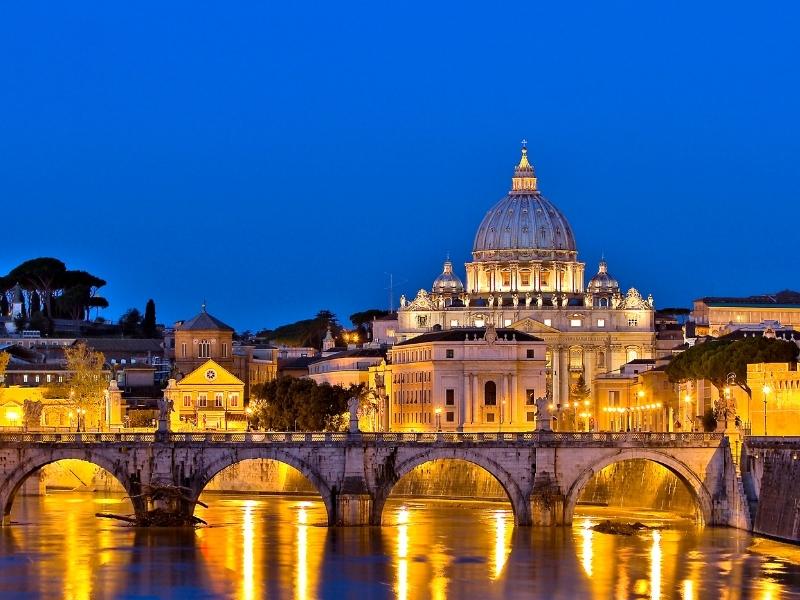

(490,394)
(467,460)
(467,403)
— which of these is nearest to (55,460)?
(467,460)

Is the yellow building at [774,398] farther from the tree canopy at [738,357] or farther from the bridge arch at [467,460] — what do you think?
the bridge arch at [467,460]

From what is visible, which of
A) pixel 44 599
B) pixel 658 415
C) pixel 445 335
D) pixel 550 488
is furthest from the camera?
pixel 445 335

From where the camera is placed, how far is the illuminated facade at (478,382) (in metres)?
166

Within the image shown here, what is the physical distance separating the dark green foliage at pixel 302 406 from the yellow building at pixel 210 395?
19578 mm

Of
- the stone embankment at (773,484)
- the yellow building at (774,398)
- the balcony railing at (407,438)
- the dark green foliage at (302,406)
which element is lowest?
the stone embankment at (773,484)

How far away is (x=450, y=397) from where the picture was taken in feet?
547

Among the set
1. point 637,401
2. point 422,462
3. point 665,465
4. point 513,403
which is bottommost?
point 665,465

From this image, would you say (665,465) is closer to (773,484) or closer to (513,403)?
(773,484)

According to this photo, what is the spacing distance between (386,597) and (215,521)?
25.5m

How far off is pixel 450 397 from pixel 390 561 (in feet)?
263

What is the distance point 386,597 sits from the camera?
7856cm

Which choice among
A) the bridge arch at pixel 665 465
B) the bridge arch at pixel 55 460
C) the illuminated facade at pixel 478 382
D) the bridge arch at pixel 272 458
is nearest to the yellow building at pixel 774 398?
the bridge arch at pixel 665 465

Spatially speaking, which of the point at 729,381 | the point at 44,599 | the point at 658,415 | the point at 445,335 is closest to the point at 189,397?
the point at 445,335

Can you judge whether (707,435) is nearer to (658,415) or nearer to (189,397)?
(658,415)
